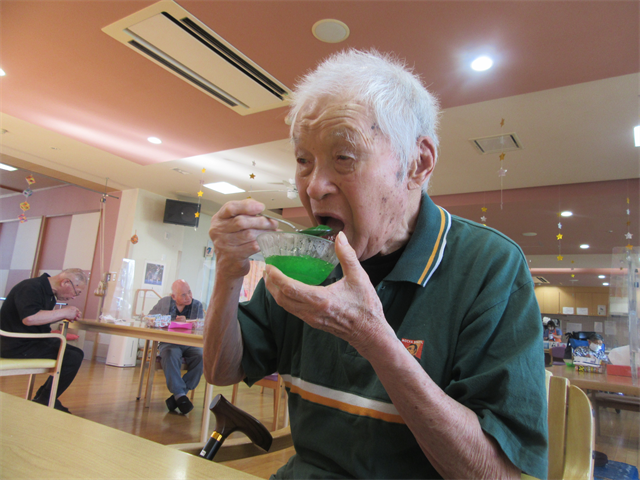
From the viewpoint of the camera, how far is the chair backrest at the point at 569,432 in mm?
872

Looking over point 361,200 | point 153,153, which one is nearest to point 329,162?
point 361,200

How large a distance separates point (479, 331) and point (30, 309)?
4.11m

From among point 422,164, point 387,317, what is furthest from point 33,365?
point 422,164

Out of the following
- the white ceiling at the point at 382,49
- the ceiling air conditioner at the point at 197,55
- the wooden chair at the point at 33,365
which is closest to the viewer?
the white ceiling at the point at 382,49

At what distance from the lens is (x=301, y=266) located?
67 centimetres

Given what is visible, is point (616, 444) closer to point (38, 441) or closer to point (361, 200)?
point (361, 200)

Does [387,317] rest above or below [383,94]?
below

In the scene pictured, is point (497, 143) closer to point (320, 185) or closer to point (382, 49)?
point (382, 49)

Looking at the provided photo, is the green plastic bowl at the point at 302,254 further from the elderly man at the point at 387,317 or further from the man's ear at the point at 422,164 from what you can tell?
the man's ear at the point at 422,164

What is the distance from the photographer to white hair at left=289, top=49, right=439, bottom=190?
829mm

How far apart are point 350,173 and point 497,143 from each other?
431 cm

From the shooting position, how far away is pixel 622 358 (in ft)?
11.7

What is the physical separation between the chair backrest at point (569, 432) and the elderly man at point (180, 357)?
12.5 ft

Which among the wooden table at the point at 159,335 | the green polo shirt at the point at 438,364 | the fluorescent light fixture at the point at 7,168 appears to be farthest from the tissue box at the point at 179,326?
the fluorescent light fixture at the point at 7,168
